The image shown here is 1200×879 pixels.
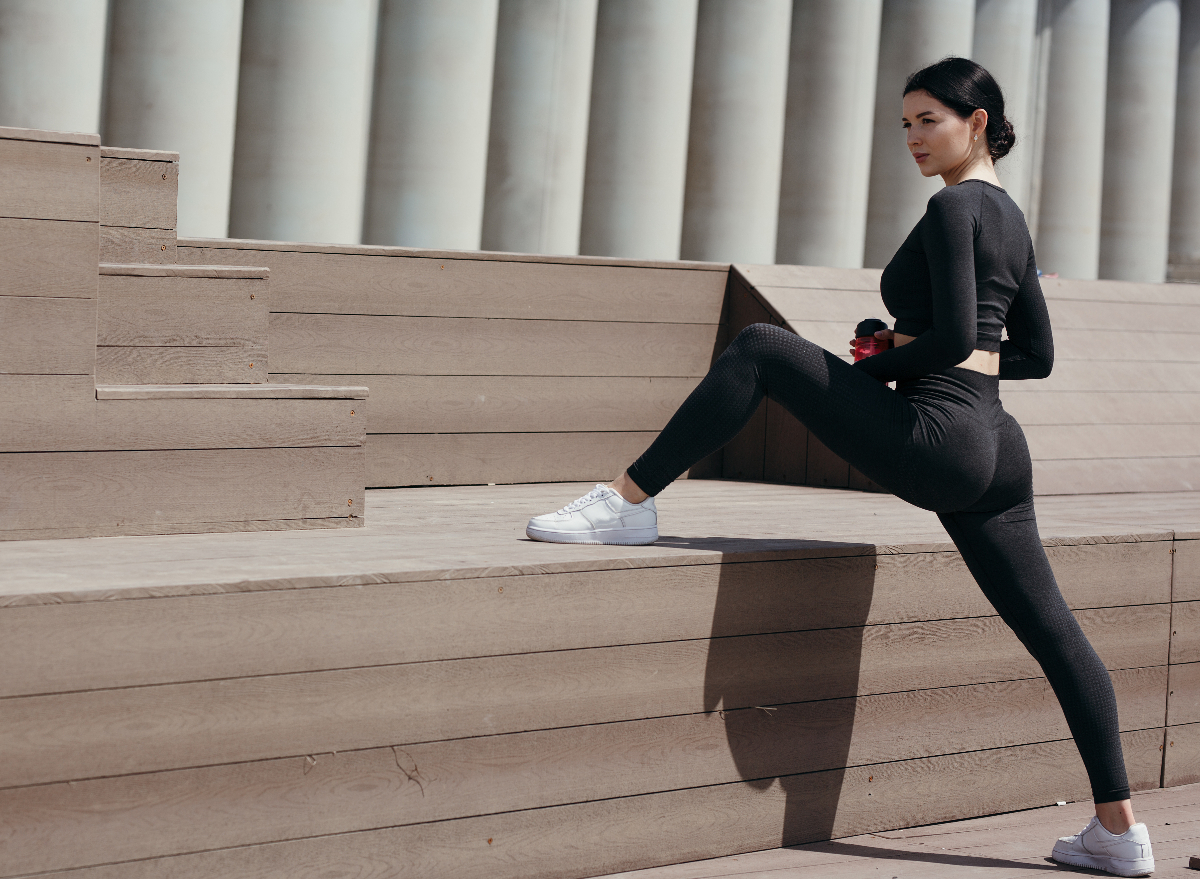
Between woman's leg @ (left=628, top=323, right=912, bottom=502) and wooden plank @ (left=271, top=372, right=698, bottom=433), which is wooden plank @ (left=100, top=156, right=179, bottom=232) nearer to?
wooden plank @ (left=271, top=372, right=698, bottom=433)

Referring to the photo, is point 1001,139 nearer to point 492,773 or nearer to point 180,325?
point 492,773

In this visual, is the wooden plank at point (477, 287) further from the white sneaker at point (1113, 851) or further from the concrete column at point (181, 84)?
the concrete column at point (181, 84)

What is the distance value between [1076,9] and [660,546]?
12.3 m

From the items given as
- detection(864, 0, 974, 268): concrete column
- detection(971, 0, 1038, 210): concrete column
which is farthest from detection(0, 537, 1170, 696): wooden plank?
detection(971, 0, 1038, 210): concrete column

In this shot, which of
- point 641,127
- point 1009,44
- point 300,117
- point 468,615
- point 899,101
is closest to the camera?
point 468,615

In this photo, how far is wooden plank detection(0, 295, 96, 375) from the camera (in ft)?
8.59

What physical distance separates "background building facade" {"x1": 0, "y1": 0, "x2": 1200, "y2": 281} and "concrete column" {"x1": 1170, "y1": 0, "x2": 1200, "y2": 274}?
0.03 metres

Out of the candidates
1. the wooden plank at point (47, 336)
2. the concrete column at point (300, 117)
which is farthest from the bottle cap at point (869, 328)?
the concrete column at point (300, 117)

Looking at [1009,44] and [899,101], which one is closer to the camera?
[899,101]

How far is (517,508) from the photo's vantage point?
3.54 meters

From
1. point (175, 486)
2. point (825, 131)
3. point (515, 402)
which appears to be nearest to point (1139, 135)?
point (825, 131)

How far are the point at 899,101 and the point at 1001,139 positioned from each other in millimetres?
9940

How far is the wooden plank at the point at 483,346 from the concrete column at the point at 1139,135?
34.2 feet

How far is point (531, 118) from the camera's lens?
977 centimetres
